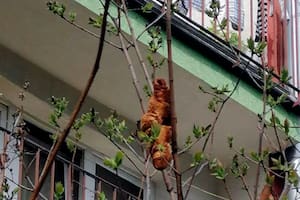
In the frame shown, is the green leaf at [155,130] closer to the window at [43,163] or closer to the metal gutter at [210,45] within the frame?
the metal gutter at [210,45]

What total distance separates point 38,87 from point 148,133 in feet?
12.1

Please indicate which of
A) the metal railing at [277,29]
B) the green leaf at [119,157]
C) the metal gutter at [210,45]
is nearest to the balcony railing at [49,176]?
the metal gutter at [210,45]

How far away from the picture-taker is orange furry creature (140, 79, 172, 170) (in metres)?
3.27

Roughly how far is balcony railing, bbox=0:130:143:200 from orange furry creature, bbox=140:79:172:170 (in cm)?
255

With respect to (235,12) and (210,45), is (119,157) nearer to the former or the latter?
(210,45)

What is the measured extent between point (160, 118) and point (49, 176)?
367cm

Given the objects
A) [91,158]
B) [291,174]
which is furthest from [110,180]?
[291,174]

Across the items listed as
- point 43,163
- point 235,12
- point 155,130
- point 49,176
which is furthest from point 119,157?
point 235,12

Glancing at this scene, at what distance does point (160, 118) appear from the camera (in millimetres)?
3348

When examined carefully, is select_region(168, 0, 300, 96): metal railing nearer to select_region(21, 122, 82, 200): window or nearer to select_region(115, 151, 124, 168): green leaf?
select_region(21, 122, 82, 200): window

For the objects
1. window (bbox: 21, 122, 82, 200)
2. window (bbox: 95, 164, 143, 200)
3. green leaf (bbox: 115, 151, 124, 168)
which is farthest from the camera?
window (bbox: 95, 164, 143, 200)

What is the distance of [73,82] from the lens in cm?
700

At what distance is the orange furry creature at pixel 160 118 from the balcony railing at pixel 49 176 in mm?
2550

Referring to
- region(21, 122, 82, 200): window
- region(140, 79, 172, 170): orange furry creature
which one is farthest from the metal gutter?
region(140, 79, 172, 170): orange furry creature
